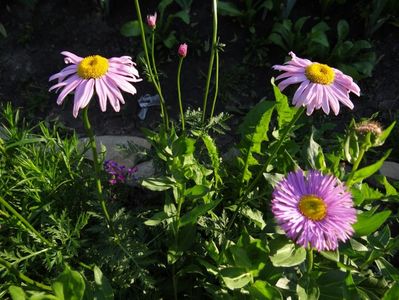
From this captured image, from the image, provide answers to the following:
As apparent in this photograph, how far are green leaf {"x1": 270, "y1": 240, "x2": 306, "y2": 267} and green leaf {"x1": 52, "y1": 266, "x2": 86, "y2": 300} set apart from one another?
46 centimetres

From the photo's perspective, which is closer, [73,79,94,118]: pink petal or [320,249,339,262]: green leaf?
Result: [73,79,94,118]: pink petal

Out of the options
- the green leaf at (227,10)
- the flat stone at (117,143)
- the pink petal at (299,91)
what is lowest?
the flat stone at (117,143)

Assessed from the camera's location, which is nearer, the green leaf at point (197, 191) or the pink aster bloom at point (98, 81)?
the pink aster bloom at point (98, 81)

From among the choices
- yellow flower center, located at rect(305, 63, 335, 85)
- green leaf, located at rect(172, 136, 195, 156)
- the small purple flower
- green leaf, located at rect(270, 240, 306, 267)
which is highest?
yellow flower center, located at rect(305, 63, 335, 85)

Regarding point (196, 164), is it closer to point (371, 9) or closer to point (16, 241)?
point (16, 241)

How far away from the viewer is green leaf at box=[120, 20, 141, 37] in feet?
8.54

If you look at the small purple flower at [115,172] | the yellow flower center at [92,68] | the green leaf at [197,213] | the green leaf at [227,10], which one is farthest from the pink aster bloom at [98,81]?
the green leaf at [227,10]

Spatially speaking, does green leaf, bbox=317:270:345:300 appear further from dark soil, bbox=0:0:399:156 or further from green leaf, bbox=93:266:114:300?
dark soil, bbox=0:0:399:156

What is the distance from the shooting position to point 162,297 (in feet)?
5.27

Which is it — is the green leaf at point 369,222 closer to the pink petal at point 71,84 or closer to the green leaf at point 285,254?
the green leaf at point 285,254

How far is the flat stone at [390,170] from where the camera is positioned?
215 cm

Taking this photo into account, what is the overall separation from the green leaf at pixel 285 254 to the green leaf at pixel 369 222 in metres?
0.22

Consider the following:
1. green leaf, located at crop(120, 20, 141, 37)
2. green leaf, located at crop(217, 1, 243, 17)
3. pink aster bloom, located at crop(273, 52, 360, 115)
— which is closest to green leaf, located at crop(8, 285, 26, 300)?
pink aster bloom, located at crop(273, 52, 360, 115)

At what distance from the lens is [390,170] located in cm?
216
